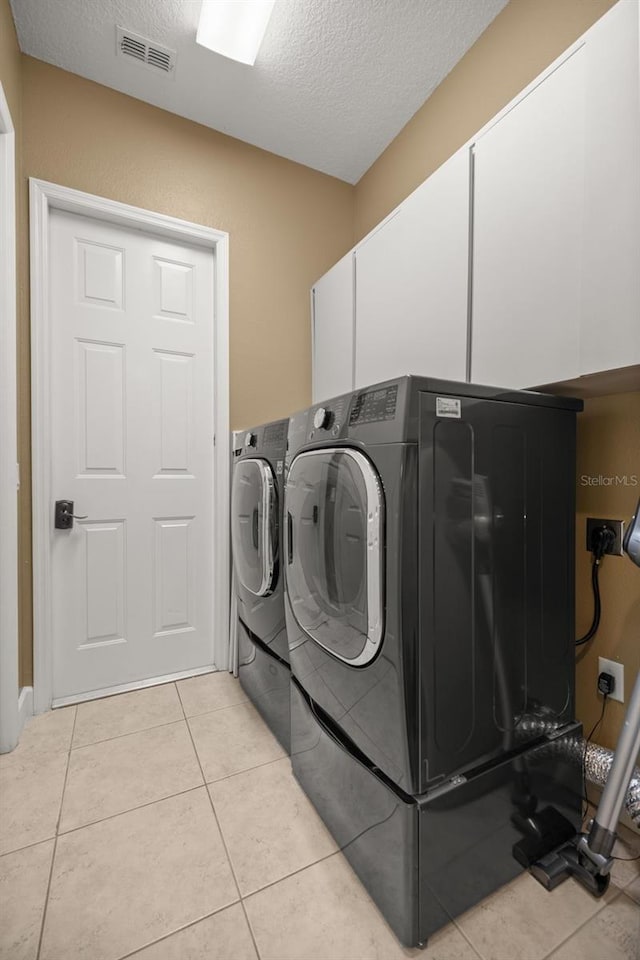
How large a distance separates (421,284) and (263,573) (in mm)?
1362

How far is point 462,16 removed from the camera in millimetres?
1848

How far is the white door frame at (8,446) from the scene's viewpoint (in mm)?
1699

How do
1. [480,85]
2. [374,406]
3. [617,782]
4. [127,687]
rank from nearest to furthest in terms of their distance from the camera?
[617,782] < [374,406] < [480,85] < [127,687]

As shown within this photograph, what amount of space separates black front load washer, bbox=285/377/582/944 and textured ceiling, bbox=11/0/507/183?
6.25 ft

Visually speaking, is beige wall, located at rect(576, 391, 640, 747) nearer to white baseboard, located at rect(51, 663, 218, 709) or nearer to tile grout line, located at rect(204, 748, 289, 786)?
tile grout line, located at rect(204, 748, 289, 786)

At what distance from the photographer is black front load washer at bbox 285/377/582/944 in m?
0.98

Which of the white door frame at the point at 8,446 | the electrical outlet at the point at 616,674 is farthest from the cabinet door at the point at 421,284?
the white door frame at the point at 8,446

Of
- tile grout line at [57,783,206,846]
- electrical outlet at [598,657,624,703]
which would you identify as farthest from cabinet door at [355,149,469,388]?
→ tile grout line at [57,783,206,846]

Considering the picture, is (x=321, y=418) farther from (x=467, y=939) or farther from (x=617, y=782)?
(x=467, y=939)

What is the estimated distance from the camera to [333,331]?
2.39m

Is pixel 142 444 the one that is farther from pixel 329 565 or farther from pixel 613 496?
pixel 613 496

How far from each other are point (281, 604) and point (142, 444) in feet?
3.98

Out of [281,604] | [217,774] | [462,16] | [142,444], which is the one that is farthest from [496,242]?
[217,774]

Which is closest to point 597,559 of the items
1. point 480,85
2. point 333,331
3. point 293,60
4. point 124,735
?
point 333,331
